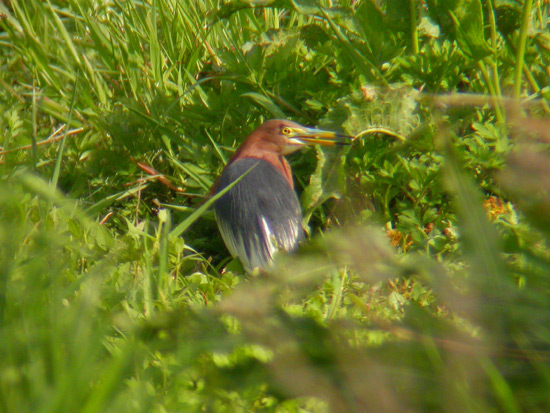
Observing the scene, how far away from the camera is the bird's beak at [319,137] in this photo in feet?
9.72

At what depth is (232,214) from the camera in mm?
3141

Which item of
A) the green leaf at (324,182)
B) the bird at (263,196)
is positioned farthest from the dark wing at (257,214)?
the green leaf at (324,182)

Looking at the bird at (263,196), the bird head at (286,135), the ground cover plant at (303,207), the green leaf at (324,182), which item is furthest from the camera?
the bird head at (286,135)

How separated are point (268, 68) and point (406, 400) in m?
2.57

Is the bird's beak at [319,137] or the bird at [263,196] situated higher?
the bird's beak at [319,137]

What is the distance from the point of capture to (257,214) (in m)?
3.18

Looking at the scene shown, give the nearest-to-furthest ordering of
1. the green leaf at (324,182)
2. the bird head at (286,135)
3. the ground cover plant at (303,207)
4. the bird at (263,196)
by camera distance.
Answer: the ground cover plant at (303,207) < the green leaf at (324,182) < the bird at (263,196) < the bird head at (286,135)

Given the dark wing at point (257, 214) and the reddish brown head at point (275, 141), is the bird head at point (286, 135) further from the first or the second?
the dark wing at point (257, 214)

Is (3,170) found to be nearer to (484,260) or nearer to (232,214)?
(484,260)

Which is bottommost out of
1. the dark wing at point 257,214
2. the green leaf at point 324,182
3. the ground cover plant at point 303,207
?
the dark wing at point 257,214

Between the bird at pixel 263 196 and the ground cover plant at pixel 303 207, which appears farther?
the bird at pixel 263 196

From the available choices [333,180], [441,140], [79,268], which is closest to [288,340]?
[441,140]

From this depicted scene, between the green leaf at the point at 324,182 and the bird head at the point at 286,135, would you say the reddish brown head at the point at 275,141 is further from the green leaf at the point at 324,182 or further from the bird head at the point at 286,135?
the green leaf at the point at 324,182

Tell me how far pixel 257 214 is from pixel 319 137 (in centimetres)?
46
